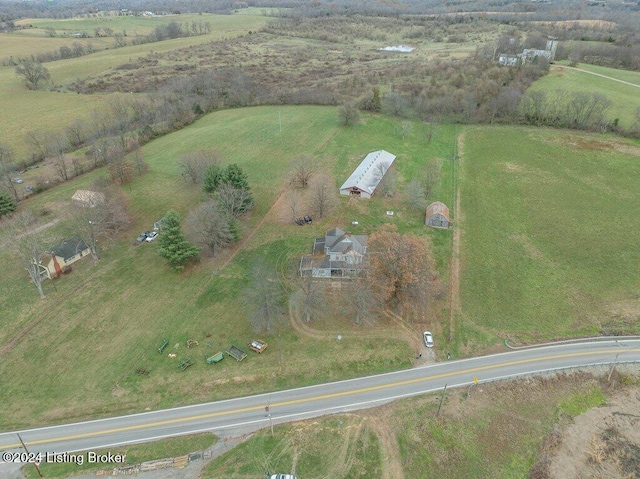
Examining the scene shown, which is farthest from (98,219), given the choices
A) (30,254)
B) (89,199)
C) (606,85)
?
(606,85)

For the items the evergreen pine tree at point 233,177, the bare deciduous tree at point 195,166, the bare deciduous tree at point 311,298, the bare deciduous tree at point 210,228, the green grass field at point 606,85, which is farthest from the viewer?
the green grass field at point 606,85

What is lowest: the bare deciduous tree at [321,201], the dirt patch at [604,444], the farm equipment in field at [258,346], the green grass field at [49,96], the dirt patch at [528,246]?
the dirt patch at [604,444]

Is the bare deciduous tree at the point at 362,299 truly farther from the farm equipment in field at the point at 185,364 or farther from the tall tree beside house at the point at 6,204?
the tall tree beside house at the point at 6,204

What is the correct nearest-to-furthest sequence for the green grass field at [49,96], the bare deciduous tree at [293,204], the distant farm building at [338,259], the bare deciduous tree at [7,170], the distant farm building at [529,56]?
the distant farm building at [338,259] → the bare deciduous tree at [293,204] → the bare deciduous tree at [7,170] → the green grass field at [49,96] → the distant farm building at [529,56]

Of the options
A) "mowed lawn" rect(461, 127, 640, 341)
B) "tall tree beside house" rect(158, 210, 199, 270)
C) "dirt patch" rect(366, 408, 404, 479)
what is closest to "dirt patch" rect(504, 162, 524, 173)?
"mowed lawn" rect(461, 127, 640, 341)

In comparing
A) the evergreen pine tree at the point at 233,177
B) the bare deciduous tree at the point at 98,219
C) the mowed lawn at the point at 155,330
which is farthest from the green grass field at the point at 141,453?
the evergreen pine tree at the point at 233,177

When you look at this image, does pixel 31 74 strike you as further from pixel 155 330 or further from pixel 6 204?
pixel 155 330

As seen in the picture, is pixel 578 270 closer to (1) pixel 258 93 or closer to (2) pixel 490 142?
(2) pixel 490 142
